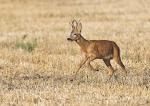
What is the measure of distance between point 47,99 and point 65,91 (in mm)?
710

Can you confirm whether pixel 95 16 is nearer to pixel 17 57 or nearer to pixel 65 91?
pixel 17 57

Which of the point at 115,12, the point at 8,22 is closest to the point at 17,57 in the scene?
the point at 8,22

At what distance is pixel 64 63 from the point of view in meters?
14.8

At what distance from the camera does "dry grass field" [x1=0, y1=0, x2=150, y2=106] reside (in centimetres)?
1000

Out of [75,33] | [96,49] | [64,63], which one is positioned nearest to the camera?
[96,49]

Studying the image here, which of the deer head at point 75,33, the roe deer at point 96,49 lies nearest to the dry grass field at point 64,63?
the roe deer at point 96,49

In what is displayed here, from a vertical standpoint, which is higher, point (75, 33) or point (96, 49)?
point (75, 33)

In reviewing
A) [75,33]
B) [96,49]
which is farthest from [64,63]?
[96,49]

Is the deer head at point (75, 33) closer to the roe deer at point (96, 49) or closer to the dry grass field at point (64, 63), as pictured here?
the roe deer at point (96, 49)

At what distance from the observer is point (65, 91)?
10.6 m

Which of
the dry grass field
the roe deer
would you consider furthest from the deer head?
the dry grass field

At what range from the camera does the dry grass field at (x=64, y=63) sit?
10.0 metres

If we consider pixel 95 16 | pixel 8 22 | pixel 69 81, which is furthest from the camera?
pixel 95 16

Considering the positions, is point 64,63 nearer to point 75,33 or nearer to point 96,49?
point 75,33
